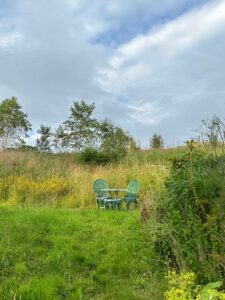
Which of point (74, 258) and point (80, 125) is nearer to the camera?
point (74, 258)

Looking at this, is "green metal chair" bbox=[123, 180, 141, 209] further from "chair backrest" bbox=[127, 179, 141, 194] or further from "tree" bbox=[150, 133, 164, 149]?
"tree" bbox=[150, 133, 164, 149]

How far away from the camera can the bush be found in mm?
3730

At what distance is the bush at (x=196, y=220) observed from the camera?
373cm

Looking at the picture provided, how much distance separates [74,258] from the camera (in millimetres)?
4730

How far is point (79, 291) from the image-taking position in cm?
381

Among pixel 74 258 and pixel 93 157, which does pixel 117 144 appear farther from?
pixel 74 258

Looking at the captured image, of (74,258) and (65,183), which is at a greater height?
(65,183)

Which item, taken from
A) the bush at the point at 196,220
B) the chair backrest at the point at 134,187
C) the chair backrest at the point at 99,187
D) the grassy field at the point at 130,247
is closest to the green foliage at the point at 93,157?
the chair backrest at the point at 99,187

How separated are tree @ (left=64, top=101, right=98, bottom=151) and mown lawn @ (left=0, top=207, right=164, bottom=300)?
Result: 1542cm

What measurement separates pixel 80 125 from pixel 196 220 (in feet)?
62.8

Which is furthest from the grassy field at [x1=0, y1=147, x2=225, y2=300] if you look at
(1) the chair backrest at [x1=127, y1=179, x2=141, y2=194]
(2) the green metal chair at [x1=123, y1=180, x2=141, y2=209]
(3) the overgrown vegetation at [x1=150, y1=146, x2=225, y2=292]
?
(1) the chair backrest at [x1=127, y1=179, x2=141, y2=194]

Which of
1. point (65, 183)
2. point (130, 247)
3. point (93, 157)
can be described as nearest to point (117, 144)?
point (93, 157)

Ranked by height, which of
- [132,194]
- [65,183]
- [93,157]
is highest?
[93,157]

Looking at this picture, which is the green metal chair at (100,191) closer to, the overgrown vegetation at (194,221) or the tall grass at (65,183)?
the tall grass at (65,183)
